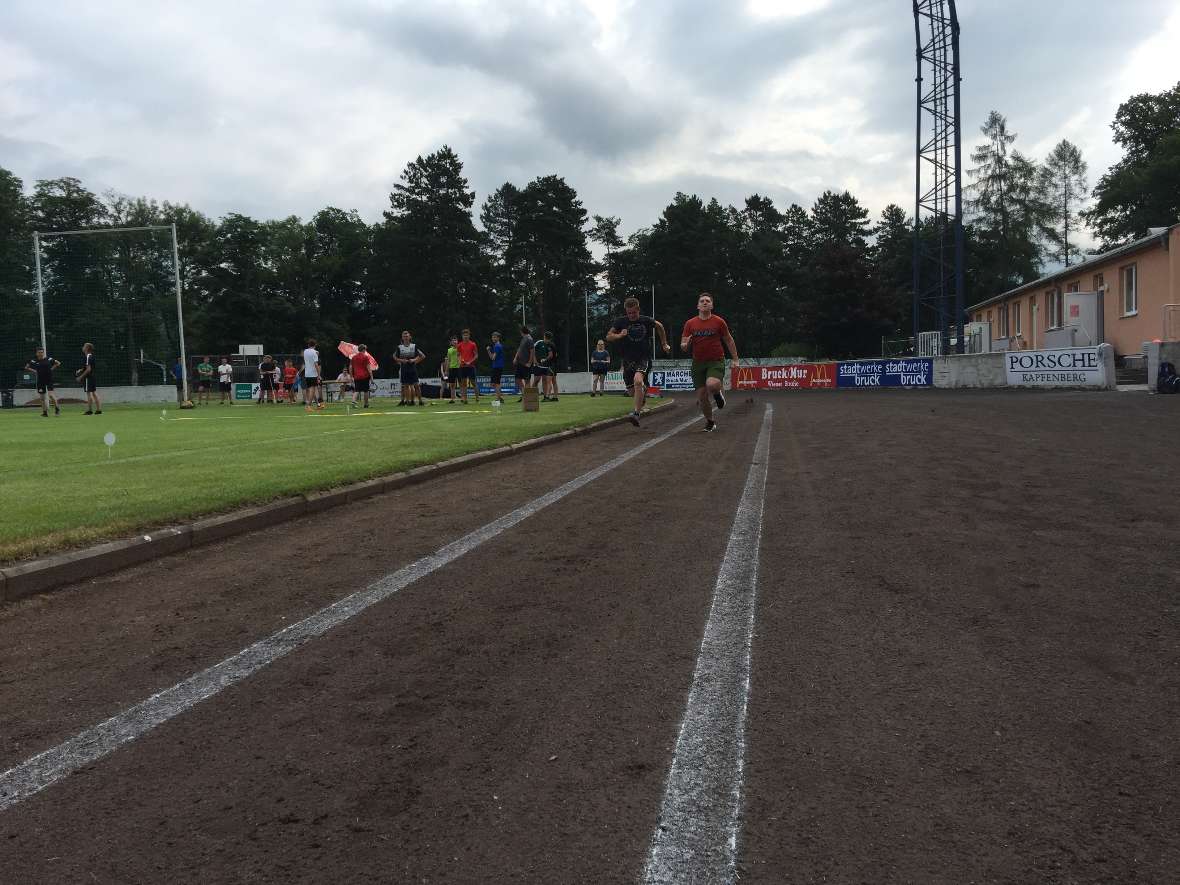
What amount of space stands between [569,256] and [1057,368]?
2234 inches

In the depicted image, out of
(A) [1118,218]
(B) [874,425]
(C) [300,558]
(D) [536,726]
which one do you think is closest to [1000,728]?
(D) [536,726]

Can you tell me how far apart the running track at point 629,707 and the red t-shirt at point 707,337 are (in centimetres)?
786

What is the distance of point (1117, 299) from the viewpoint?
33.2 meters

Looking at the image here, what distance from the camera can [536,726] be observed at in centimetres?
278

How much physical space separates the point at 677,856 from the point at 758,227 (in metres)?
106

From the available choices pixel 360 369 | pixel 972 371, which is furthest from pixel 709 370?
pixel 972 371

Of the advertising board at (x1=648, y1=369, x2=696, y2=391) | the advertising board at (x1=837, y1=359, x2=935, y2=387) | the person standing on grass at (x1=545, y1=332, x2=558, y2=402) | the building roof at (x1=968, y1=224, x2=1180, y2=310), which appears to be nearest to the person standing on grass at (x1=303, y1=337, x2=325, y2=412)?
the person standing on grass at (x1=545, y1=332, x2=558, y2=402)

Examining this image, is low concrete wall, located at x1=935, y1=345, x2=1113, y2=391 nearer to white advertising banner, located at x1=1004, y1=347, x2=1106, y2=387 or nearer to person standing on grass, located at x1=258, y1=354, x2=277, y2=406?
white advertising banner, located at x1=1004, y1=347, x2=1106, y2=387

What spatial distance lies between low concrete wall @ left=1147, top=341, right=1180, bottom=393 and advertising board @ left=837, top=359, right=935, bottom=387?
39.8 feet

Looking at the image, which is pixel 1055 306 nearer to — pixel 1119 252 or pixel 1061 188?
pixel 1119 252

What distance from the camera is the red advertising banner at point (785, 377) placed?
39.8 meters

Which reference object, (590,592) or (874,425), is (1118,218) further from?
(590,592)

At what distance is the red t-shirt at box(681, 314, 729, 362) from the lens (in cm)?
1360

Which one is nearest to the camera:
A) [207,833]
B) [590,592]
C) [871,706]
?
[207,833]
